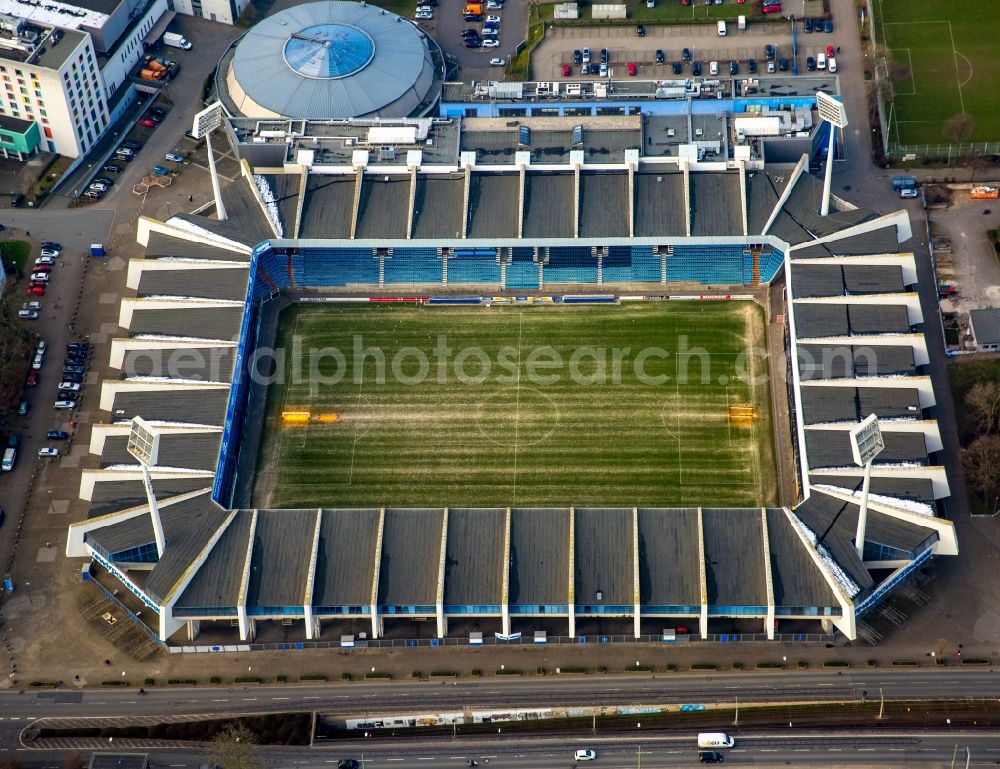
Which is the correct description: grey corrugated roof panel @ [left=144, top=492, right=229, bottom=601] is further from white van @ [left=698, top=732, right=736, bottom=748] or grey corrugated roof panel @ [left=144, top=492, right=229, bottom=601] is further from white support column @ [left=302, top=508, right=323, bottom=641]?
white van @ [left=698, top=732, right=736, bottom=748]

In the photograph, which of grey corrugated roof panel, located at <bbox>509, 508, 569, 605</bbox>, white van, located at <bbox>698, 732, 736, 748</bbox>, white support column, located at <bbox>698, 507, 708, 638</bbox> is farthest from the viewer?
grey corrugated roof panel, located at <bbox>509, 508, 569, 605</bbox>

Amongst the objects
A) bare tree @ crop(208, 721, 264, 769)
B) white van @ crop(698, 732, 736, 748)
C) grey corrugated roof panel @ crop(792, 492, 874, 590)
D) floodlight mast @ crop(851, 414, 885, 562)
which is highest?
floodlight mast @ crop(851, 414, 885, 562)

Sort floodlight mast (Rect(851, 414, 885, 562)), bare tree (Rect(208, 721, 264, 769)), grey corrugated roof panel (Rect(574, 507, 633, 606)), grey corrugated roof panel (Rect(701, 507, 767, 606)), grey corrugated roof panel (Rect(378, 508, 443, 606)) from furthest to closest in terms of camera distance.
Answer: grey corrugated roof panel (Rect(378, 508, 443, 606)) < grey corrugated roof panel (Rect(574, 507, 633, 606)) < grey corrugated roof panel (Rect(701, 507, 767, 606)) < floodlight mast (Rect(851, 414, 885, 562)) < bare tree (Rect(208, 721, 264, 769))

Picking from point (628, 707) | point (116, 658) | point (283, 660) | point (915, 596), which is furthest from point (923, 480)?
point (116, 658)

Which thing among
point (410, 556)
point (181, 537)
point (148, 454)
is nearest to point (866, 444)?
point (410, 556)

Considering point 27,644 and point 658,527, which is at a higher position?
point 658,527

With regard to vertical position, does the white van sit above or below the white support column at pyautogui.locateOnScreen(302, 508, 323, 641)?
below

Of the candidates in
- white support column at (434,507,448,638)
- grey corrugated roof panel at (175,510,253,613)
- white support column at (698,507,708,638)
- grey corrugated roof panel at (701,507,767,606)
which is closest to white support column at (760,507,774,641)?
grey corrugated roof panel at (701,507,767,606)

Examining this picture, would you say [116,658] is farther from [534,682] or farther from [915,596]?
[915,596]
